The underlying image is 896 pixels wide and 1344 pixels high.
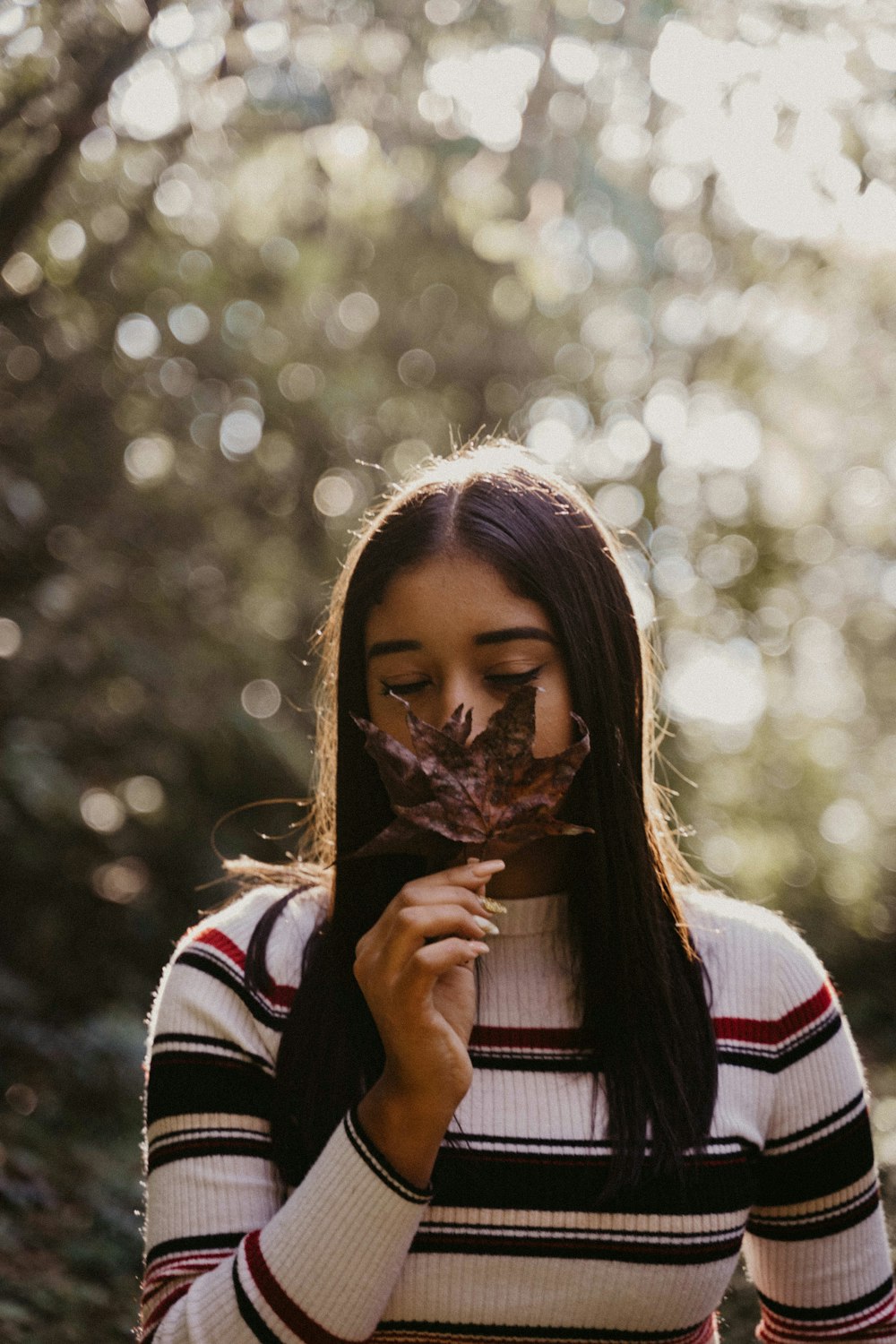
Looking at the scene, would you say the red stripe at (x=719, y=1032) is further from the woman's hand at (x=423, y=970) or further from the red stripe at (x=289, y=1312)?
the red stripe at (x=289, y=1312)

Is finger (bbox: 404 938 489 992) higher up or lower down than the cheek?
lower down

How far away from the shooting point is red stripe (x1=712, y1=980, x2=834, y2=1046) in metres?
1.93

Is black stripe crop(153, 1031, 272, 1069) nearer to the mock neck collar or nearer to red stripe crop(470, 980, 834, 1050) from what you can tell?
red stripe crop(470, 980, 834, 1050)

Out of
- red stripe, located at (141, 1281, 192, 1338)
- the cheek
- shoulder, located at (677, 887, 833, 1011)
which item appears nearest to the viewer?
red stripe, located at (141, 1281, 192, 1338)

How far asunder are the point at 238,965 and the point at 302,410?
7.04 m

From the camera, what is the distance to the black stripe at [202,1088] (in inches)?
68.2

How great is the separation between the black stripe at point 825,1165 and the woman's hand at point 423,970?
698 millimetres

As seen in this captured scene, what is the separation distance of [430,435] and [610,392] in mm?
1467

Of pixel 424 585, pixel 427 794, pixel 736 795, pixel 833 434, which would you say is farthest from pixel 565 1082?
pixel 736 795

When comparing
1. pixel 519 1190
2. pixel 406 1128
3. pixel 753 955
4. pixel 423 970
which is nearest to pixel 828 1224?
pixel 753 955

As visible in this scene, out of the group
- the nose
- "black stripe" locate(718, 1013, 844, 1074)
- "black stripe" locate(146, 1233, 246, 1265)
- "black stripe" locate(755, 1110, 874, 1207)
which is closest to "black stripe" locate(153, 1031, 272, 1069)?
"black stripe" locate(146, 1233, 246, 1265)

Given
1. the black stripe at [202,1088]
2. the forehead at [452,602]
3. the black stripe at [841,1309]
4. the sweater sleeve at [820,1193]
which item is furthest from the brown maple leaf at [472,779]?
the black stripe at [841,1309]

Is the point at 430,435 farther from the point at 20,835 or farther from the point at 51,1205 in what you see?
the point at 51,1205

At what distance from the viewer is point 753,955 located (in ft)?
6.63
